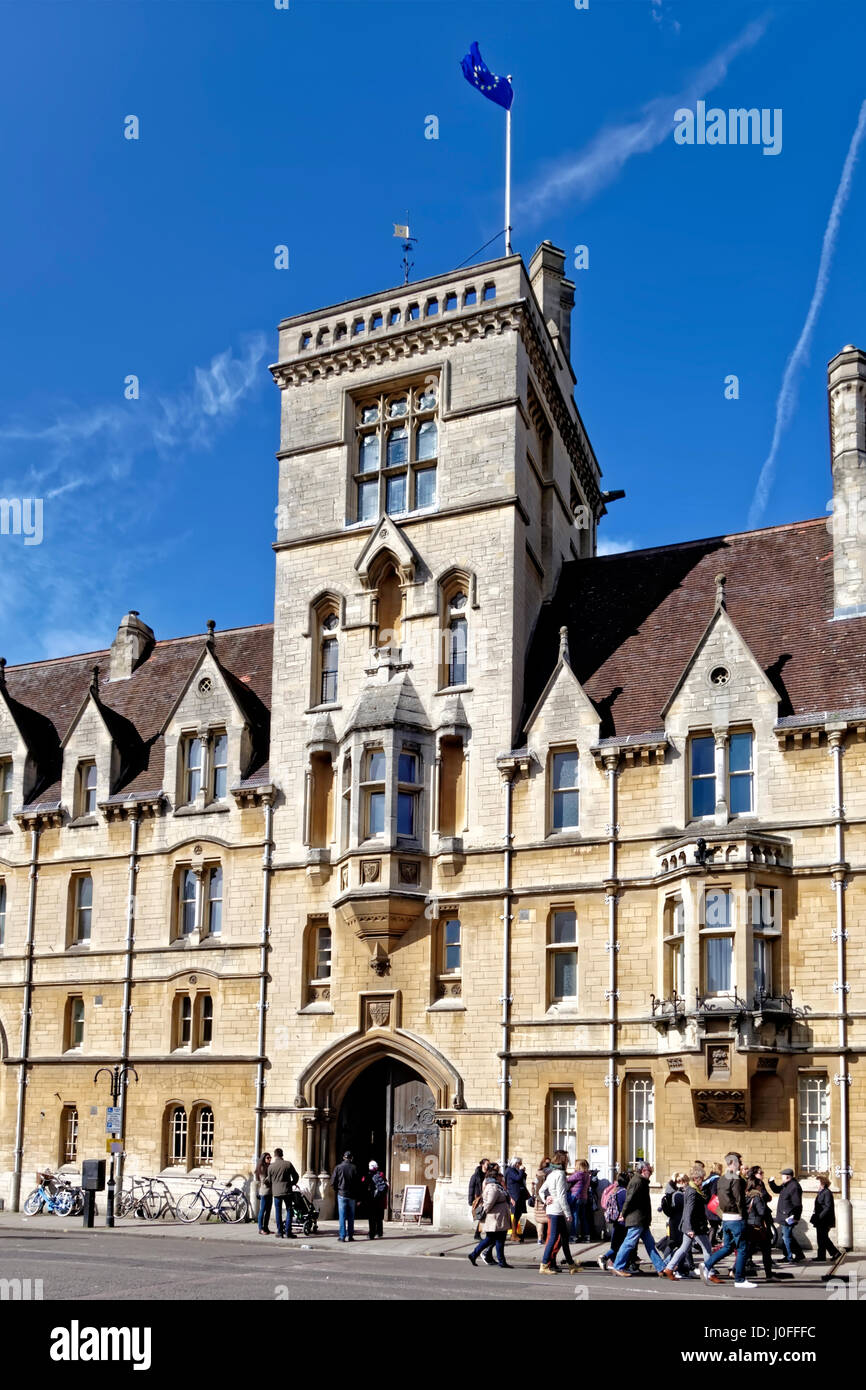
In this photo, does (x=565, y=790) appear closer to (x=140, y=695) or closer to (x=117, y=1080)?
(x=117, y=1080)

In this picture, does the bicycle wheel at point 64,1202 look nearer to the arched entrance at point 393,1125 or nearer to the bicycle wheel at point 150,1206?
the bicycle wheel at point 150,1206

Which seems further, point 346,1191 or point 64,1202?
point 64,1202

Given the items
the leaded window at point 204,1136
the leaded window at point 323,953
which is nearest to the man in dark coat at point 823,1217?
the leaded window at point 323,953

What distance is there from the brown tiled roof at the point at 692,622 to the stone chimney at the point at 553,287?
939cm

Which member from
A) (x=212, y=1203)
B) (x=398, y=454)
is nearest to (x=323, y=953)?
(x=212, y=1203)

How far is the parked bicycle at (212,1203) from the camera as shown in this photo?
33.6 metres

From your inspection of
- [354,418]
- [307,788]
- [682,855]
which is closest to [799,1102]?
[682,855]

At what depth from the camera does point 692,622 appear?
35.2 meters

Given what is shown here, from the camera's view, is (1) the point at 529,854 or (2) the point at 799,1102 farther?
(1) the point at 529,854

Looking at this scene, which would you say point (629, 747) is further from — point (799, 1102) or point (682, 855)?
point (799, 1102)

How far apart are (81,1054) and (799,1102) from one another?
61.6ft

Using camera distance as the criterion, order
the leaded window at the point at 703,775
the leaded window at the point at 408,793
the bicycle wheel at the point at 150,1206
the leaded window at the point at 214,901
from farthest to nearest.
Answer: the leaded window at the point at 214,901
the bicycle wheel at the point at 150,1206
the leaded window at the point at 408,793
the leaded window at the point at 703,775

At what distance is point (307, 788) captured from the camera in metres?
36.2

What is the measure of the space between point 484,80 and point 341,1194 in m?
26.9
